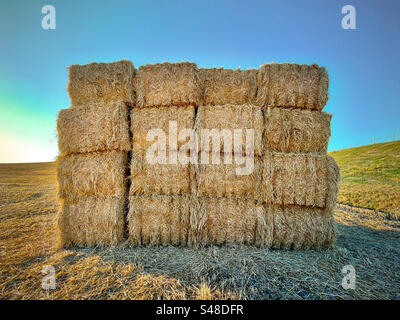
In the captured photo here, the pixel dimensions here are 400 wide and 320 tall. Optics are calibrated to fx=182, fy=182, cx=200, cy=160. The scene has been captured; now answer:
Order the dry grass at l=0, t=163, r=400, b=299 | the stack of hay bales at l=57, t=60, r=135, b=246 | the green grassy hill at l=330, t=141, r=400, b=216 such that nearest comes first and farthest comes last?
the dry grass at l=0, t=163, r=400, b=299, the stack of hay bales at l=57, t=60, r=135, b=246, the green grassy hill at l=330, t=141, r=400, b=216

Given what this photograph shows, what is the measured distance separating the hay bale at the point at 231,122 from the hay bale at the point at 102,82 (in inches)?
70.7

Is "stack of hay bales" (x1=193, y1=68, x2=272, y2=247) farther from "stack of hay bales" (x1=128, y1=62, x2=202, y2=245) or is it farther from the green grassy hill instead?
the green grassy hill

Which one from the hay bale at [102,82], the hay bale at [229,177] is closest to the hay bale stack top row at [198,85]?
the hay bale at [102,82]

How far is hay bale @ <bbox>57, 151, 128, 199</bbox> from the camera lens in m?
4.14

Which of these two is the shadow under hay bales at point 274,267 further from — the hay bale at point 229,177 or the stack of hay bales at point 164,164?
the hay bale at point 229,177

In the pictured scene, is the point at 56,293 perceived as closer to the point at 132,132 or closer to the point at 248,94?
the point at 132,132

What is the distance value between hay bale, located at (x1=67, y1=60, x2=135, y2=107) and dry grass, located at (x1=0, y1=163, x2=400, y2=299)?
133 inches

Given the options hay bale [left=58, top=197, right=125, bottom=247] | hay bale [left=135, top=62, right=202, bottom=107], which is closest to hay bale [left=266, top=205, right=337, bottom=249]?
hay bale [left=135, top=62, right=202, bottom=107]

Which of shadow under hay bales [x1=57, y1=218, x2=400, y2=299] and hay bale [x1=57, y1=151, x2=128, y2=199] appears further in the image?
hay bale [x1=57, y1=151, x2=128, y2=199]

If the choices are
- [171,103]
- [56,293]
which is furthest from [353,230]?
[56,293]

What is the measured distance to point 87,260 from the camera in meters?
3.42
